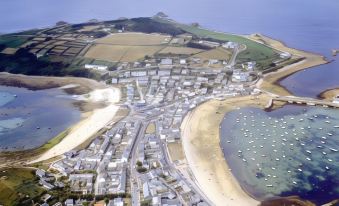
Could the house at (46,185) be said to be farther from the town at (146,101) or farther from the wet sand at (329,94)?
the wet sand at (329,94)

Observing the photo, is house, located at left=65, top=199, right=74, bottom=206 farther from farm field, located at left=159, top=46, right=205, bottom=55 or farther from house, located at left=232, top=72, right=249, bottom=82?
farm field, located at left=159, top=46, right=205, bottom=55

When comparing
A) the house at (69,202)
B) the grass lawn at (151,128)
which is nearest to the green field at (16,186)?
the house at (69,202)

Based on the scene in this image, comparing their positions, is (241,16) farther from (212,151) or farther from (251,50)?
(212,151)

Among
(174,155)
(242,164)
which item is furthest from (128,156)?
(242,164)

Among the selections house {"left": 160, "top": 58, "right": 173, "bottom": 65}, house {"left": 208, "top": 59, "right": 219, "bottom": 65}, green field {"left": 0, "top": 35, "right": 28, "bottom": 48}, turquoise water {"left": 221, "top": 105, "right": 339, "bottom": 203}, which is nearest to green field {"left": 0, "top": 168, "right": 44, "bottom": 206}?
turquoise water {"left": 221, "top": 105, "right": 339, "bottom": 203}

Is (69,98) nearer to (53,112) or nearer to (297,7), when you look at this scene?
(53,112)
